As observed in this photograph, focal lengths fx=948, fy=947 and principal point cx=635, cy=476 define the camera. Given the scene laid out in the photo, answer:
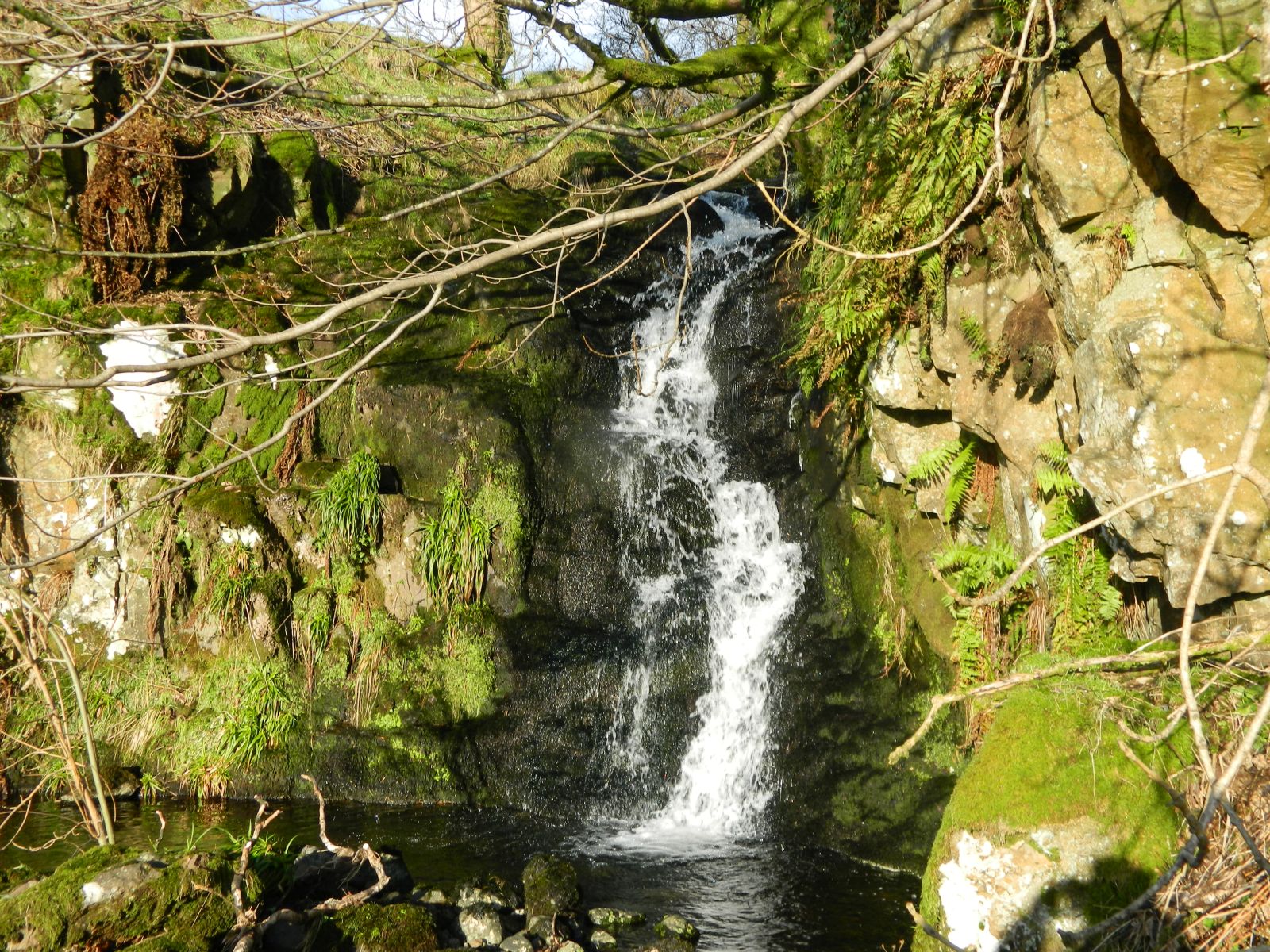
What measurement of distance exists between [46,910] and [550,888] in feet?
9.65

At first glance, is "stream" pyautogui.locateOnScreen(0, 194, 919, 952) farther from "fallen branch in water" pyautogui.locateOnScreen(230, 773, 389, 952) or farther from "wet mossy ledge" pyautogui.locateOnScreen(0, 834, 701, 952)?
"fallen branch in water" pyautogui.locateOnScreen(230, 773, 389, 952)

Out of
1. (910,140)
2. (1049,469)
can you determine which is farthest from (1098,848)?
(910,140)

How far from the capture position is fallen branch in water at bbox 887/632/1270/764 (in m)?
2.36

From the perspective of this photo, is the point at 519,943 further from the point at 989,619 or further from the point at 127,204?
the point at 127,204

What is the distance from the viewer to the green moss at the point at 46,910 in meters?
4.40

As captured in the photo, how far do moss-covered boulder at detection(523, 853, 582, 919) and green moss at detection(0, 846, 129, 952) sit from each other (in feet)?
8.57

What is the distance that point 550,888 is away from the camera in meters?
6.29

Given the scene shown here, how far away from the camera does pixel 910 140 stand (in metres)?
6.71

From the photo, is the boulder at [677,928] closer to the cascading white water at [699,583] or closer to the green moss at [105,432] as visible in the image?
the cascading white water at [699,583]

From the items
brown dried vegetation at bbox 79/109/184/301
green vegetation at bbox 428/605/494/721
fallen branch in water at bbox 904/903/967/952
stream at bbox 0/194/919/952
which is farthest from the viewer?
brown dried vegetation at bbox 79/109/184/301

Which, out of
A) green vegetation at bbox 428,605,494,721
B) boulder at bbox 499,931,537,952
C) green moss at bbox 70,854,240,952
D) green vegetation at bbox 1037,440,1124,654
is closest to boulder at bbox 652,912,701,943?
boulder at bbox 499,931,537,952

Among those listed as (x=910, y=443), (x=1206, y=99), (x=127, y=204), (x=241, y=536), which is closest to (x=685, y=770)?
(x=910, y=443)

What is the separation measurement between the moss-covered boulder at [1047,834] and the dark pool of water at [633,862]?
4.72 ft

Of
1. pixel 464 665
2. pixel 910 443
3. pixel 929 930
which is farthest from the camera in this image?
pixel 464 665
